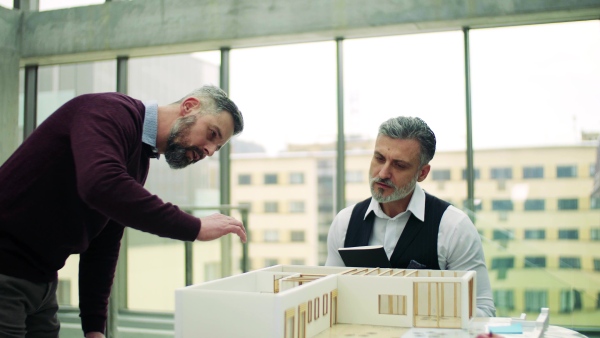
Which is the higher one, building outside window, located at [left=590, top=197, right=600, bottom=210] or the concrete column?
the concrete column

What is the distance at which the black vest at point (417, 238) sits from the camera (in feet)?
7.10

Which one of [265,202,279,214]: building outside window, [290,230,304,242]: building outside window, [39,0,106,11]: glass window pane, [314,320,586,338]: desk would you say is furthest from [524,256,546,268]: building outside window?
[39,0,106,11]: glass window pane

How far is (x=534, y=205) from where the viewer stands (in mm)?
4484

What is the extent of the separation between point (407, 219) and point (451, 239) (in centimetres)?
20

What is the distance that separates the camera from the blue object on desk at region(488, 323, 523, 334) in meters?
1.51

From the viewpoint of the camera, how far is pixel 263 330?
1.31 metres

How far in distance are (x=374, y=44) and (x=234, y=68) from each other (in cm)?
119

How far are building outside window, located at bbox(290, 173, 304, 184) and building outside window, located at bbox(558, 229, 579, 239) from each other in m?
1.97

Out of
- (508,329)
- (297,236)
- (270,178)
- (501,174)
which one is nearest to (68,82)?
(270,178)

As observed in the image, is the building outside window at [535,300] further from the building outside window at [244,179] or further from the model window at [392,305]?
the model window at [392,305]

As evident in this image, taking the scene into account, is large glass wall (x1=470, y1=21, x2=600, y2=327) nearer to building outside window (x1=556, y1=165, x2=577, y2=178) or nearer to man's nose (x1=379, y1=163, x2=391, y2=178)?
building outside window (x1=556, y1=165, x2=577, y2=178)

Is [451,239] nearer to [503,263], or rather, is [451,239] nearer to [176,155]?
[176,155]

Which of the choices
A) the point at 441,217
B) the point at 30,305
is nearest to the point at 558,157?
the point at 441,217

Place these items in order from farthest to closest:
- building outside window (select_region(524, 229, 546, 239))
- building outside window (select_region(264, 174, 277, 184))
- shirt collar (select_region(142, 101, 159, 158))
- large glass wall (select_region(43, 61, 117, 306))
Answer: large glass wall (select_region(43, 61, 117, 306)) < building outside window (select_region(264, 174, 277, 184)) < building outside window (select_region(524, 229, 546, 239)) < shirt collar (select_region(142, 101, 159, 158))
